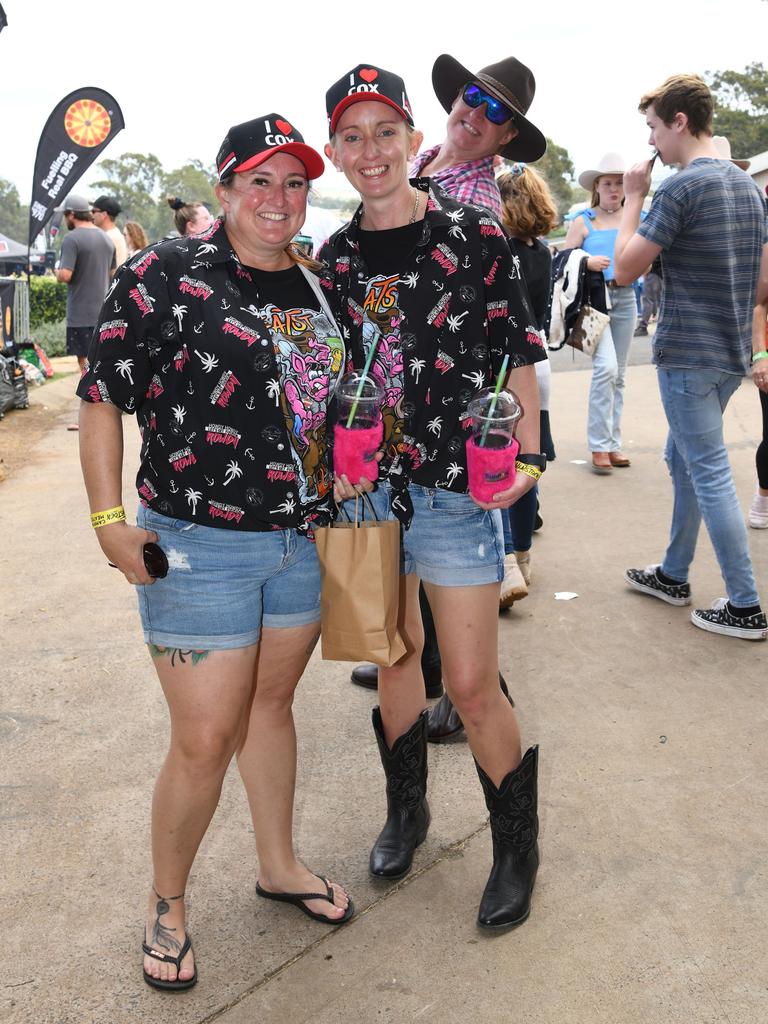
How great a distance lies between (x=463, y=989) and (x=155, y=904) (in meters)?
0.80

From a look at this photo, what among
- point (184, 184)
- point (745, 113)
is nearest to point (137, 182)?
point (184, 184)

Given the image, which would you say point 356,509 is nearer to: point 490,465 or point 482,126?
point 490,465

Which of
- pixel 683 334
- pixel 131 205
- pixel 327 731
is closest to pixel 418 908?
pixel 327 731

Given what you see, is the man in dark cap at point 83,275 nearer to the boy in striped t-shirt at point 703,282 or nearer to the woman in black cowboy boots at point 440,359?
the boy in striped t-shirt at point 703,282

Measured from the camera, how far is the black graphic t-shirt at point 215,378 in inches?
85.0

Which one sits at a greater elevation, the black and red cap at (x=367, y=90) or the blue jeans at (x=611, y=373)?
the black and red cap at (x=367, y=90)

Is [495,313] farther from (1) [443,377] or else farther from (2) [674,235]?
(2) [674,235]

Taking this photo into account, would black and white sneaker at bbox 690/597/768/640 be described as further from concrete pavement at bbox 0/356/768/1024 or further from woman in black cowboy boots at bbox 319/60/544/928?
woman in black cowboy boots at bbox 319/60/544/928

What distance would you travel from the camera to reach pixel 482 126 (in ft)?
11.1

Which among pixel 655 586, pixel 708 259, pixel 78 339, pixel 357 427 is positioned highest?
pixel 708 259

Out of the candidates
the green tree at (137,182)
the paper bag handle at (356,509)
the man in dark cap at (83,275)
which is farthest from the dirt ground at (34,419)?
the green tree at (137,182)

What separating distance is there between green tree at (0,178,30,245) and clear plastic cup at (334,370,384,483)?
13588cm

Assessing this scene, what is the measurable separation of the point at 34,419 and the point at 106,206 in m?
2.48

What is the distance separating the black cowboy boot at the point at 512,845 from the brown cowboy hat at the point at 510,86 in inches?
82.5
